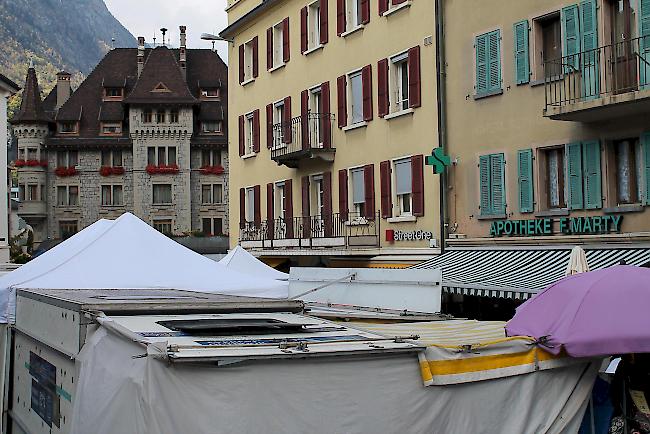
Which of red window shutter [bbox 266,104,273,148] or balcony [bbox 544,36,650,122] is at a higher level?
red window shutter [bbox 266,104,273,148]

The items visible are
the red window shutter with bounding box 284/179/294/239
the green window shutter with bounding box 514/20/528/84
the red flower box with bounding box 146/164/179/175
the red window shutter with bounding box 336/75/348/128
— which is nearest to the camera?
the green window shutter with bounding box 514/20/528/84

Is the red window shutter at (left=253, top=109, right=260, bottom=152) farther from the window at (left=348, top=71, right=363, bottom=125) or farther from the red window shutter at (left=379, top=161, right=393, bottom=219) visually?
the red window shutter at (left=379, top=161, right=393, bottom=219)

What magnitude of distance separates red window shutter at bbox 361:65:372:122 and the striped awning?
6464 millimetres

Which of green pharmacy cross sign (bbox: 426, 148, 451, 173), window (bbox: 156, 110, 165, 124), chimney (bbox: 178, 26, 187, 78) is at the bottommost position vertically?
green pharmacy cross sign (bbox: 426, 148, 451, 173)

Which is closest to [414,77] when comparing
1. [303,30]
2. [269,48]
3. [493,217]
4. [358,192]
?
[358,192]

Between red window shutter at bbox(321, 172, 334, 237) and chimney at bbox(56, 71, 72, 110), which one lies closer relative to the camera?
red window shutter at bbox(321, 172, 334, 237)

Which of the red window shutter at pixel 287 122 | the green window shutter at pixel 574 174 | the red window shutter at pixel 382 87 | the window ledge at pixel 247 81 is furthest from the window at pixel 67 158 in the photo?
the green window shutter at pixel 574 174

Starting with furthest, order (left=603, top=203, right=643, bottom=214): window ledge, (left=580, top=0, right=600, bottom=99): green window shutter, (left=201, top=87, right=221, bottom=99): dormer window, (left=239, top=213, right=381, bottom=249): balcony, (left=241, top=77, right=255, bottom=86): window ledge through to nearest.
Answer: (left=201, top=87, right=221, bottom=99): dormer window, (left=241, top=77, right=255, bottom=86): window ledge, (left=239, top=213, right=381, bottom=249): balcony, (left=580, top=0, right=600, bottom=99): green window shutter, (left=603, top=203, right=643, bottom=214): window ledge

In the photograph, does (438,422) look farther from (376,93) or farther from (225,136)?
(225,136)

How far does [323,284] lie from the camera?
9.59m

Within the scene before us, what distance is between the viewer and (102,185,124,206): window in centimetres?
7212

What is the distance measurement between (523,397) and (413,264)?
17.6m

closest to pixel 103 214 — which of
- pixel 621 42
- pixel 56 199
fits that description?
pixel 56 199

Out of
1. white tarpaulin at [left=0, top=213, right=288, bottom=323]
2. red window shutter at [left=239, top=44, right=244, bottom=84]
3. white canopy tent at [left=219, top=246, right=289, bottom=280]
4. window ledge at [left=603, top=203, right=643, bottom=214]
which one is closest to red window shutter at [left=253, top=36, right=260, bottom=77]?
red window shutter at [left=239, top=44, right=244, bottom=84]
